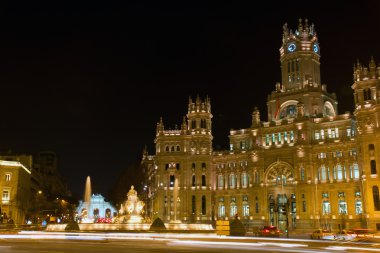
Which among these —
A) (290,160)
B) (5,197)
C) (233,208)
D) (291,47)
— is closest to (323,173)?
(290,160)

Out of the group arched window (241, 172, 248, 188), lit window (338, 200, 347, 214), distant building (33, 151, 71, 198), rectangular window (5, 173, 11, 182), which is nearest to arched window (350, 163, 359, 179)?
lit window (338, 200, 347, 214)

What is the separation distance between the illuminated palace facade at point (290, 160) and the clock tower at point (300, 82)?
9.4 inches

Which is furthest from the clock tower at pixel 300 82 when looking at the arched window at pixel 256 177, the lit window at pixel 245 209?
the lit window at pixel 245 209

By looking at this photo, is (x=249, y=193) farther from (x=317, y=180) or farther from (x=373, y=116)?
(x=373, y=116)

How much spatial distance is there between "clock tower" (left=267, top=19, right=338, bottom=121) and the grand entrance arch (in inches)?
502

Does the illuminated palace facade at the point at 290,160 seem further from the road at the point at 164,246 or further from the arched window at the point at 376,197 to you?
the road at the point at 164,246

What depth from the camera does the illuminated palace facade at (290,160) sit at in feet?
274

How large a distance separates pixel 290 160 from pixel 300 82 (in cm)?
2107

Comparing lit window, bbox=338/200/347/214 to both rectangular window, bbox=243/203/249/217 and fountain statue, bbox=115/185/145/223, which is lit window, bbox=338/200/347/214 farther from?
fountain statue, bbox=115/185/145/223

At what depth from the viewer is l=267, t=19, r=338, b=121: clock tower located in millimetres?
101500

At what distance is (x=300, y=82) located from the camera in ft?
351

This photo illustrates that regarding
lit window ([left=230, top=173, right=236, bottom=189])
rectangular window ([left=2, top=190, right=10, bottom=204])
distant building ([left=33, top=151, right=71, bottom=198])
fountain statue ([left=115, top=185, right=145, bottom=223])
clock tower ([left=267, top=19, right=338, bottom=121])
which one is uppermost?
clock tower ([left=267, top=19, right=338, bottom=121])

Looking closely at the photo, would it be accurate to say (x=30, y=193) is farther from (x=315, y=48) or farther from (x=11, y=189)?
(x=315, y=48)

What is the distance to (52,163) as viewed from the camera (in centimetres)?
18038
